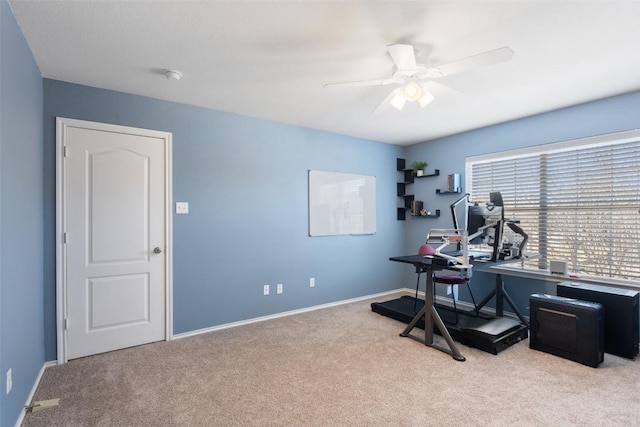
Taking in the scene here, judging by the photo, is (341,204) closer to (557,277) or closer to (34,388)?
(557,277)

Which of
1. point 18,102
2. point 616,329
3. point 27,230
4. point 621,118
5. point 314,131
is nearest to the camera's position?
point 18,102

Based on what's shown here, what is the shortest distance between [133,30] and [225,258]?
7.44ft

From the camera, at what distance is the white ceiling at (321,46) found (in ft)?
5.90

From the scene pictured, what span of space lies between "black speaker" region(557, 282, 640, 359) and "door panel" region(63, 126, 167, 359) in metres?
4.10

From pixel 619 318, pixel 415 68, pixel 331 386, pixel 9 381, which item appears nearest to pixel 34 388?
pixel 9 381

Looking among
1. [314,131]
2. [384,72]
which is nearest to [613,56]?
[384,72]

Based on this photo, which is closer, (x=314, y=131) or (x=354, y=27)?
(x=354, y=27)

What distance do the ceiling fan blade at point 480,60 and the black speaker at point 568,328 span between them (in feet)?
7.29

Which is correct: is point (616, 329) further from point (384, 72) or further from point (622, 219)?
point (384, 72)

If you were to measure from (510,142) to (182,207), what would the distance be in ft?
12.7

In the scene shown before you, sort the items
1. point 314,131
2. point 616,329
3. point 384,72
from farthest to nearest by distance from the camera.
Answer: point 314,131
point 616,329
point 384,72

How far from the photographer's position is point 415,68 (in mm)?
2115

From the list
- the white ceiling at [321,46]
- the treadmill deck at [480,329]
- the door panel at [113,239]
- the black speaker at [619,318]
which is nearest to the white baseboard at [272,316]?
the door panel at [113,239]

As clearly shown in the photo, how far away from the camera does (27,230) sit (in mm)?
2152
